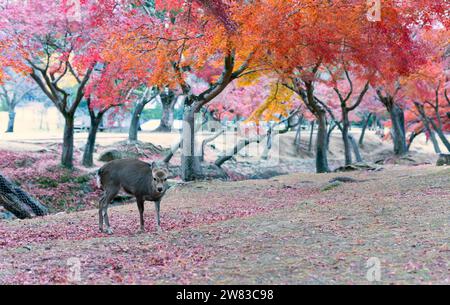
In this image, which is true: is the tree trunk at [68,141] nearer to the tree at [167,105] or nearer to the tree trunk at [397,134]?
the tree at [167,105]

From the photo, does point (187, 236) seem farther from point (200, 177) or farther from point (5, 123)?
point (5, 123)

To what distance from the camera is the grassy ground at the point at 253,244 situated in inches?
237

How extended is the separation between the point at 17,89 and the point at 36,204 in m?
32.9

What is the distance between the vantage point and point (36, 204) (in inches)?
592

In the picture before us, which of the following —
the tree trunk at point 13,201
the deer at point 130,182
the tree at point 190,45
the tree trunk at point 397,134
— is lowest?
the tree trunk at point 13,201

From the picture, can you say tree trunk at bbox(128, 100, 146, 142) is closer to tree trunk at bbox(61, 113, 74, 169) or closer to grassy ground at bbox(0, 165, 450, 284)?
tree trunk at bbox(61, 113, 74, 169)

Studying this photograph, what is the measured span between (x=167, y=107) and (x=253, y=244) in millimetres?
34275

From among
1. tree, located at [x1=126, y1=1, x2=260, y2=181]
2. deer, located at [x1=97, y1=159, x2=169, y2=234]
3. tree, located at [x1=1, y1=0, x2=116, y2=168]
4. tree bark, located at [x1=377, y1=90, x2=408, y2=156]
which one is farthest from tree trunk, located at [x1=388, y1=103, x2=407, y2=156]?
deer, located at [x1=97, y1=159, x2=169, y2=234]

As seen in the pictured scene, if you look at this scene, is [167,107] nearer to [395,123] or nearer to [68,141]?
[395,123]

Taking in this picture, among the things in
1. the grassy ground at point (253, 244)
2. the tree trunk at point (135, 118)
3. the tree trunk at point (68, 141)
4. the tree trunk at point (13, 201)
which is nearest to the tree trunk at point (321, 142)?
the tree trunk at point (135, 118)

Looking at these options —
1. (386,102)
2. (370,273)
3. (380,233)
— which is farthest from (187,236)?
(386,102)

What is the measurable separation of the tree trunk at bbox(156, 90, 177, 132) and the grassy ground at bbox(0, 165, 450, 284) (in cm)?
2453

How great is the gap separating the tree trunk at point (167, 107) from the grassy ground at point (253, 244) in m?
24.5
